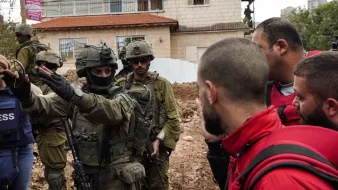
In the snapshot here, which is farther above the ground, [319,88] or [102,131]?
[319,88]

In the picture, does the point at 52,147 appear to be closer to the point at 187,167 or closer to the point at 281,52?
the point at 281,52

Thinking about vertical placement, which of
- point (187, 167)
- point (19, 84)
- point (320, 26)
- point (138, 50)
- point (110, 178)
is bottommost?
point (187, 167)

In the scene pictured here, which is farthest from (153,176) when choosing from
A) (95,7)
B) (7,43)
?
(95,7)

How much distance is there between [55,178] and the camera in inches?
177

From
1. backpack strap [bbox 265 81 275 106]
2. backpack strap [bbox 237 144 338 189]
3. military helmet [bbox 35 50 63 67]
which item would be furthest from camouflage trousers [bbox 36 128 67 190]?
backpack strap [bbox 237 144 338 189]

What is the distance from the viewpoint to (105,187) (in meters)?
3.22

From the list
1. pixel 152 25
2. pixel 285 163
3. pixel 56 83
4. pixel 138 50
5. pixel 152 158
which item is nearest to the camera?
pixel 285 163

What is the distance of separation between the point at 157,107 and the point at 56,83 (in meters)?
2.20

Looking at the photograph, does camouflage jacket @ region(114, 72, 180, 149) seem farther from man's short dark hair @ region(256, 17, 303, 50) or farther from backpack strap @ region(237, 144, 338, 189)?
backpack strap @ region(237, 144, 338, 189)

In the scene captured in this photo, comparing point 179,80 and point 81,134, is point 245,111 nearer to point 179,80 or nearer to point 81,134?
point 81,134

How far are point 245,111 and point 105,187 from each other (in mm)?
2065

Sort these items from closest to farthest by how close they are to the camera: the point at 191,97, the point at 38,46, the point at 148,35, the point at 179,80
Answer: the point at 38,46 → the point at 191,97 → the point at 179,80 → the point at 148,35

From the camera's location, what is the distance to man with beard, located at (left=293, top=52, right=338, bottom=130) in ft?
5.39

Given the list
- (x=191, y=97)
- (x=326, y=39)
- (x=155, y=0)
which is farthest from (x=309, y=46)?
(x=191, y=97)
